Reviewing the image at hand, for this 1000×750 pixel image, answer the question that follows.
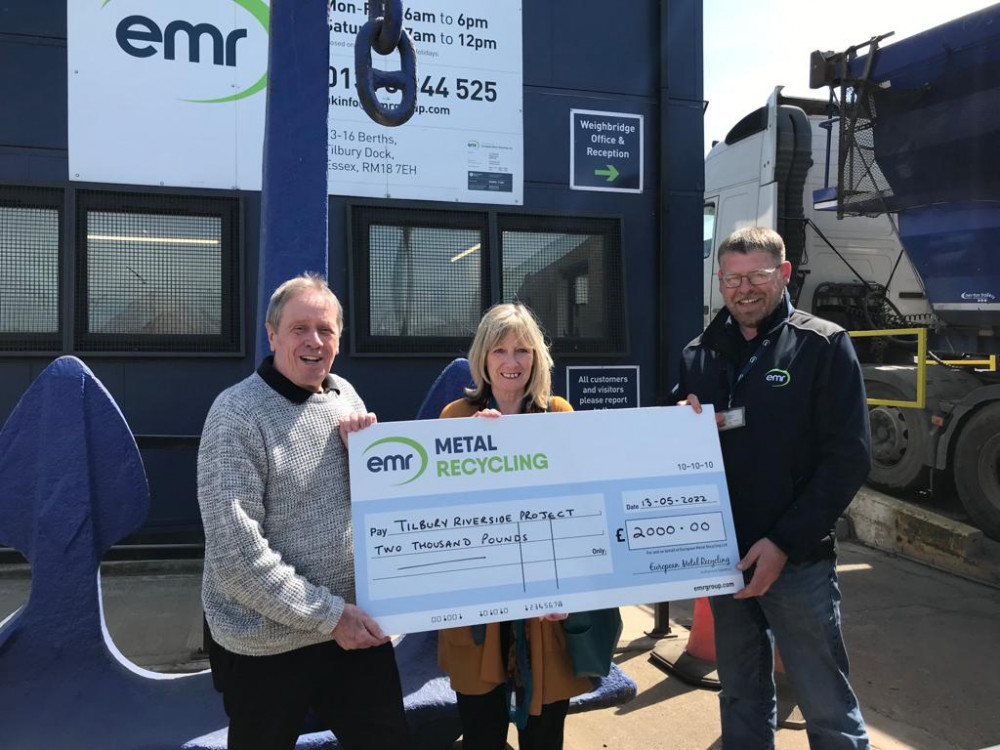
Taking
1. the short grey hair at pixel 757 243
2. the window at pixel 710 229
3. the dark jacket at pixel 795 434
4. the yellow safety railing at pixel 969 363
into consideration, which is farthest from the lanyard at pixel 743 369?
the window at pixel 710 229

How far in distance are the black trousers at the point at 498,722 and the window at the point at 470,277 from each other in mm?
3395

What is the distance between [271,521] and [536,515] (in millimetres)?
740

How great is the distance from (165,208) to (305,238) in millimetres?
3015

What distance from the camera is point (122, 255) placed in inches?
190

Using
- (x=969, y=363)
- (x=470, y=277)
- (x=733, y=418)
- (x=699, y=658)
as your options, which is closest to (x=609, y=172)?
(x=470, y=277)

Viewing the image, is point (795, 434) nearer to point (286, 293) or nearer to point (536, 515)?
point (536, 515)

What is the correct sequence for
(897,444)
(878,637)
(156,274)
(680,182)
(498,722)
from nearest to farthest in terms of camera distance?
(498,722) → (878,637) → (156,274) → (680,182) → (897,444)

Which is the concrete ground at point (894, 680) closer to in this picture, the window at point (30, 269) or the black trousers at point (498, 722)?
the black trousers at point (498, 722)

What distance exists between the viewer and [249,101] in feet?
16.1

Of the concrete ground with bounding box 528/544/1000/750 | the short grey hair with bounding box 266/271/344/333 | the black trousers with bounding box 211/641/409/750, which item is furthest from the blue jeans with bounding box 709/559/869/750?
the short grey hair with bounding box 266/271/344/333

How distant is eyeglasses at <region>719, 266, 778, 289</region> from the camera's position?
6.96 ft

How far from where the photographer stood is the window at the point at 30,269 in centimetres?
466

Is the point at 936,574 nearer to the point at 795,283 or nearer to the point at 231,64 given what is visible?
the point at 795,283

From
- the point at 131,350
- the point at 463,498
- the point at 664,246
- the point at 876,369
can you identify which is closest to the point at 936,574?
the point at 876,369
